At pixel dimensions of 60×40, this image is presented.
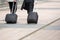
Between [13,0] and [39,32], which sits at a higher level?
[13,0]

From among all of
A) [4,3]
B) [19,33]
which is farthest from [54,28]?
[4,3]

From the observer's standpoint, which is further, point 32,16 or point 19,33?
point 32,16

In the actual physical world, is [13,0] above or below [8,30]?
above

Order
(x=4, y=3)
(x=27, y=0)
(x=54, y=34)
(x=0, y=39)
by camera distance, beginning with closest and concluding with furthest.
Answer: (x=0, y=39) → (x=54, y=34) → (x=27, y=0) → (x=4, y=3)

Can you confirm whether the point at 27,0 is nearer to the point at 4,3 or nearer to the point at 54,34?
the point at 54,34

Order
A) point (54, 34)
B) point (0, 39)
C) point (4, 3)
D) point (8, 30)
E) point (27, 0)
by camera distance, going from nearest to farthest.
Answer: point (0, 39)
point (54, 34)
point (8, 30)
point (27, 0)
point (4, 3)

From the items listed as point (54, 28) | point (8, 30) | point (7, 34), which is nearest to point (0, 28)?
point (8, 30)

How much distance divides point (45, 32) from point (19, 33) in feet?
2.81

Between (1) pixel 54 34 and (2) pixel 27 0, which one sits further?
(2) pixel 27 0

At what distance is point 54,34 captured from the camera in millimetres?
8539

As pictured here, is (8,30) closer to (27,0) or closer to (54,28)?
(54,28)

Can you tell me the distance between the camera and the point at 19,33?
8.73m

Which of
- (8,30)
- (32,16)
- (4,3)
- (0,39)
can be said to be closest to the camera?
(0,39)

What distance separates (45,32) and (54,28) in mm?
860
